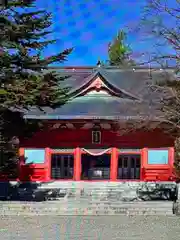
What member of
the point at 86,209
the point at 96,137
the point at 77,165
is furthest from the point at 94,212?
the point at 96,137

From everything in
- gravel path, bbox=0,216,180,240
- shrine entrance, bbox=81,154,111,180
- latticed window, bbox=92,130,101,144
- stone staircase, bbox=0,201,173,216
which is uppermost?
latticed window, bbox=92,130,101,144

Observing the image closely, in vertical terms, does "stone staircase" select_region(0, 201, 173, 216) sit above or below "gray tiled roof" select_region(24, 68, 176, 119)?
below

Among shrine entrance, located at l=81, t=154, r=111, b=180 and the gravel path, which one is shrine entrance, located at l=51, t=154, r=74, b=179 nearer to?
shrine entrance, located at l=81, t=154, r=111, b=180

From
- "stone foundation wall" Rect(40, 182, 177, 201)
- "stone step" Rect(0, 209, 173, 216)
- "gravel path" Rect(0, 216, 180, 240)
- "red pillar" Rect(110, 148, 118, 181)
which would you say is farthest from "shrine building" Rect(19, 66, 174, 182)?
"gravel path" Rect(0, 216, 180, 240)

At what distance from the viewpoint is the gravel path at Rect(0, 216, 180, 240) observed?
413 inches

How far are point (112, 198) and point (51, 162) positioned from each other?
158 inches

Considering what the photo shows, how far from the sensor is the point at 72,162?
23312 mm

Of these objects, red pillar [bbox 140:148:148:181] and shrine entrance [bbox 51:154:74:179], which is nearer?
red pillar [bbox 140:148:148:181]

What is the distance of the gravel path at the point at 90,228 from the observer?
34.4 feet

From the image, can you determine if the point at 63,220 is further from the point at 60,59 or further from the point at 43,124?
the point at 43,124

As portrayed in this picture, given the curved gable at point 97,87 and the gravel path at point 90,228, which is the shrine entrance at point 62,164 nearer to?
the curved gable at point 97,87

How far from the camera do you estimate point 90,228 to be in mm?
11781

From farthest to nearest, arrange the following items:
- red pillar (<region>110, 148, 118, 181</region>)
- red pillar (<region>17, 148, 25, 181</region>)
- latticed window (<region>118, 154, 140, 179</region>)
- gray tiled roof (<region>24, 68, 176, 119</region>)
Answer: latticed window (<region>118, 154, 140, 179</region>), red pillar (<region>110, 148, 118, 181</region>), red pillar (<region>17, 148, 25, 181</region>), gray tiled roof (<region>24, 68, 176, 119</region>)

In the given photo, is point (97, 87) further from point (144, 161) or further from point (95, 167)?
point (144, 161)
